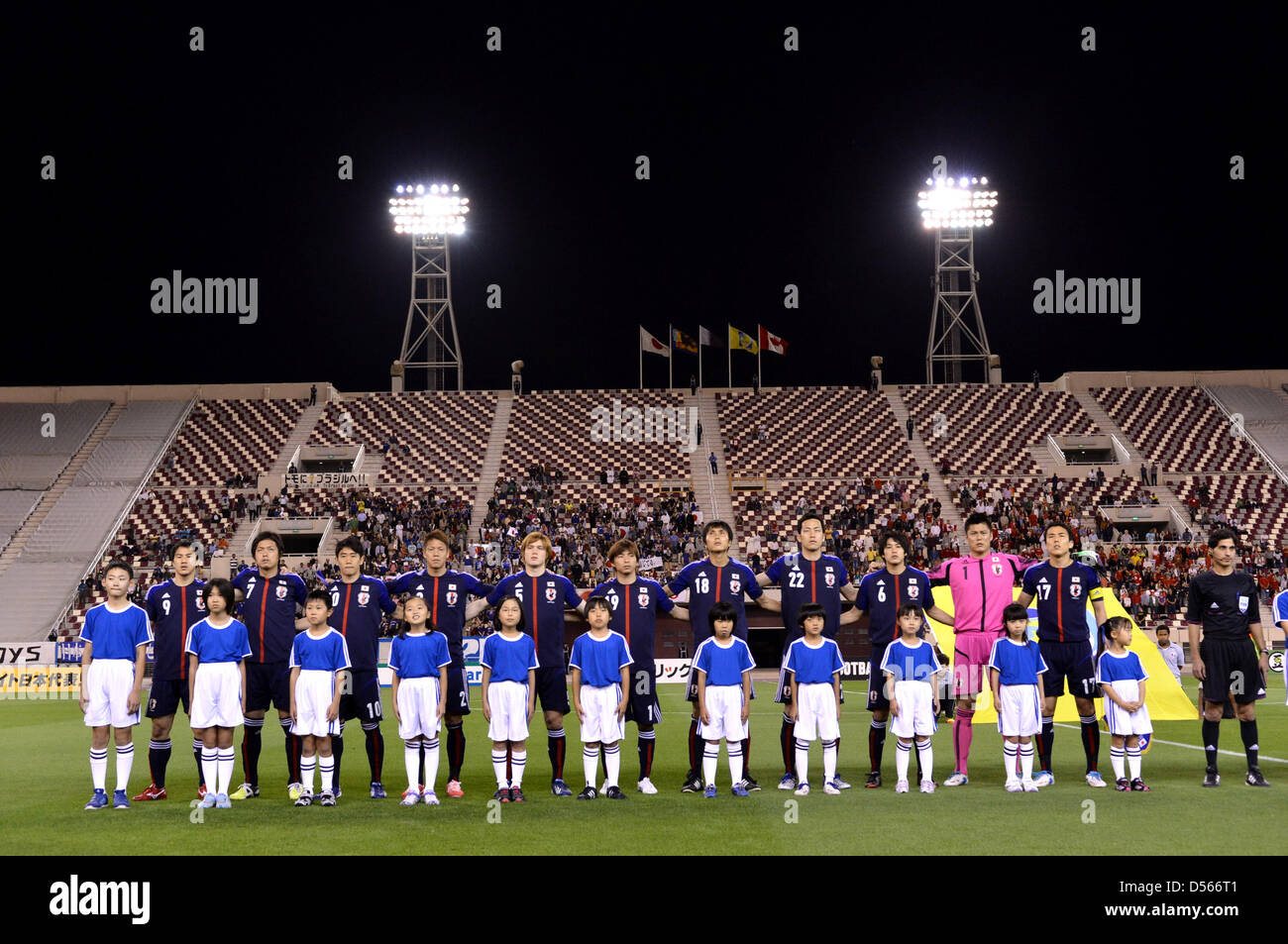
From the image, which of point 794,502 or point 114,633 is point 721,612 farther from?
point 794,502

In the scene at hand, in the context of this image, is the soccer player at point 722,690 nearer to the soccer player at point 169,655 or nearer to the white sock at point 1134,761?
the white sock at point 1134,761

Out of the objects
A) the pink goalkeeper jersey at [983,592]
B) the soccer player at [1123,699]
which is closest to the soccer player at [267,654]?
the pink goalkeeper jersey at [983,592]

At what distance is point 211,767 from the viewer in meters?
9.76

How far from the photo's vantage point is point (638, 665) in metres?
10.6

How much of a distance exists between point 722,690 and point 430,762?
8.49 feet

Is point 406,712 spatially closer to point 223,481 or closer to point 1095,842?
point 1095,842

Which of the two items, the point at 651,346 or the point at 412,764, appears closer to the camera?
the point at 412,764

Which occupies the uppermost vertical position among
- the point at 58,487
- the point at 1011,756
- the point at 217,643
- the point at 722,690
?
the point at 58,487

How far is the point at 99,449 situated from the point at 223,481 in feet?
22.1

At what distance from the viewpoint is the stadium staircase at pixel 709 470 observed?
42.4 meters

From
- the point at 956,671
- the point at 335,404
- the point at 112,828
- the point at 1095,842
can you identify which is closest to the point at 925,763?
the point at 956,671

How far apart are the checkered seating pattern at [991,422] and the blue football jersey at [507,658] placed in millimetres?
36151

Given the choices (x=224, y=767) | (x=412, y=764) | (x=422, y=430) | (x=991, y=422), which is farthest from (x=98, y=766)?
(x=991, y=422)

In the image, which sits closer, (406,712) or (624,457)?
(406,712)
